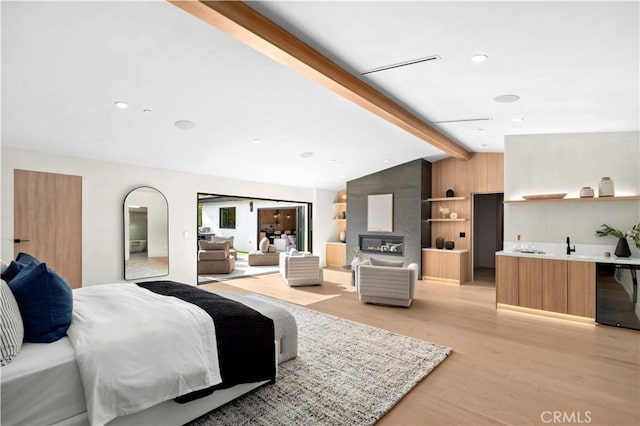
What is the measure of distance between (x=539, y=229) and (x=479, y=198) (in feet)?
13.7

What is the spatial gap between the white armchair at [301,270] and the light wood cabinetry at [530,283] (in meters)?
3.49

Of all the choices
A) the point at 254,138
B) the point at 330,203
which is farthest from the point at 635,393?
the point at 330,203

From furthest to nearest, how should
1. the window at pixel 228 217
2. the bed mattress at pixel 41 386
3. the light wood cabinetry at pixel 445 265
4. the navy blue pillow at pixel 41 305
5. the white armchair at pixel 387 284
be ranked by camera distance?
the window at pixel 228 217 < the light wood cabinetry at pixel 445 265 < the white armchair at pixel 387 284 < the navy blue pillow at pixel 41 305 < the bed mattress at pixel 41 386

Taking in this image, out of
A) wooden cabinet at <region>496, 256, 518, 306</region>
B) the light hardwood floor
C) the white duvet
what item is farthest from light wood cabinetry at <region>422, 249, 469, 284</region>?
the white duvet

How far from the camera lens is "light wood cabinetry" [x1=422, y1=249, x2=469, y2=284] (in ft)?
23.0

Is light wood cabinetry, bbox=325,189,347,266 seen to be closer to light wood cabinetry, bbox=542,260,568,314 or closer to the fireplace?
the fireplace

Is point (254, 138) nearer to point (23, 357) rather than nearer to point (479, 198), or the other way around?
point (23, 357)

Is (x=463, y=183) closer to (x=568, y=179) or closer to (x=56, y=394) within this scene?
(x=568, y=179)

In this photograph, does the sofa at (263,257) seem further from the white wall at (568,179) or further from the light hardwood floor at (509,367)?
the white wall at (568,179)

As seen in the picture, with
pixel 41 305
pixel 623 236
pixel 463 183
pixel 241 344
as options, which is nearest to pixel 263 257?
pixel 463 183

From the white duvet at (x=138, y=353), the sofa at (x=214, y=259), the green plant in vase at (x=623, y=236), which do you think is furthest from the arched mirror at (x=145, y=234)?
the green plant in vase at (x=623, y=236)

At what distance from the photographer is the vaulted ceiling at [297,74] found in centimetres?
227

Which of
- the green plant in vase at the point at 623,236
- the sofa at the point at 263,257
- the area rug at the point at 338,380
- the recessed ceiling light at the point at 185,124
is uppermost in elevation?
the recessed ceiling light at the point at 185,124

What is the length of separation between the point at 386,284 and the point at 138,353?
12.0ft
